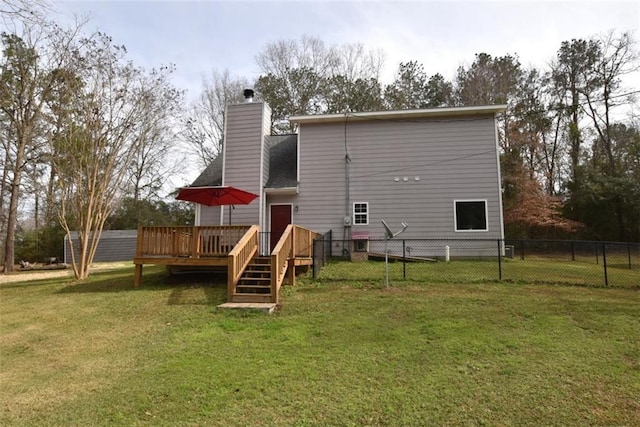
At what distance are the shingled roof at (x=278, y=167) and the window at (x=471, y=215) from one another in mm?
5459

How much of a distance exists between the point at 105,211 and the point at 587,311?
12.3 m

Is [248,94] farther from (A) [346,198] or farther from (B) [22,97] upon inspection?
(B) [22,97]

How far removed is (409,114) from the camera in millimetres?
11938

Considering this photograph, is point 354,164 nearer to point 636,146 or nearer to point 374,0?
point 374,0

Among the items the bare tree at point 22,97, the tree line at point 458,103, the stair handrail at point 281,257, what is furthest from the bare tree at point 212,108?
the stair handrail at point 281,257

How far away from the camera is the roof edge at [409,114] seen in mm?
11516

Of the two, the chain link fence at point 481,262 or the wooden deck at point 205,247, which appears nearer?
the wooden deck at point 205,247

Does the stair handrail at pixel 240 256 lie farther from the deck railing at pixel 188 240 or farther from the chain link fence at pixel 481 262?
the chain link fence at pixel 481 262

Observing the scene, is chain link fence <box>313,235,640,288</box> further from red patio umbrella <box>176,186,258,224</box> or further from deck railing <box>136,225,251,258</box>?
red patio umbrella <box>176,186,258,224</box>

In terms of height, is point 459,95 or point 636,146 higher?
point 459,95

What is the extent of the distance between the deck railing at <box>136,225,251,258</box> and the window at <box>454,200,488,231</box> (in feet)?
23.0

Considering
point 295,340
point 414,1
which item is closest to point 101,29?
point 414,1

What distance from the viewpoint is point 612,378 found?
3596 mm

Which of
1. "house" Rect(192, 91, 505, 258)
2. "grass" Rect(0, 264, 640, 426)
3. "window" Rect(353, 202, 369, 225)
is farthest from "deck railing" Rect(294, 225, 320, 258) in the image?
→ "window" Rect(353, 202, 369, 225)
